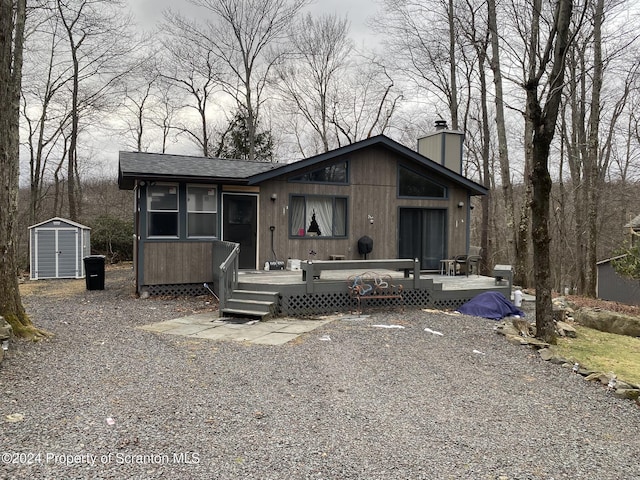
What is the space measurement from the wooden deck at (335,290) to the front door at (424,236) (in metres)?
1.65

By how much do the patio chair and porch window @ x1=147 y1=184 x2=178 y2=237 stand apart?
285 inches

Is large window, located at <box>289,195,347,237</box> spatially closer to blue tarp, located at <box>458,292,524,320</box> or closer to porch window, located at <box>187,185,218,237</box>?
porch window, located at <box>187,185,218,237</box>

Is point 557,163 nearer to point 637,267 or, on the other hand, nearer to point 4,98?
point 637,267

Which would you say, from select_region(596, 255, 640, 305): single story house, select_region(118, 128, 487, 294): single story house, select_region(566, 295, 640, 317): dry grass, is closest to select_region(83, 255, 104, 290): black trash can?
select_region(118, 128, 487, 294): single story house

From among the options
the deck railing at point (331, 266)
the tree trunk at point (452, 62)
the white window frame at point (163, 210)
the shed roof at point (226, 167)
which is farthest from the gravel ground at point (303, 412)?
the tree trunk at point (452, 62)

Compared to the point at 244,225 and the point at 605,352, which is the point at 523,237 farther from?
the point at 244,225

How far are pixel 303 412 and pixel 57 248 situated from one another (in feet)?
45.9

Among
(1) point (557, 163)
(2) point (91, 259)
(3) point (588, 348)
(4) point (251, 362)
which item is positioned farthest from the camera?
(1) point (557, 163)

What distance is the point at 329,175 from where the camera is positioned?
11852 millimetres

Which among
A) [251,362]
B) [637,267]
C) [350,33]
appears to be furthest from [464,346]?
[350,33]

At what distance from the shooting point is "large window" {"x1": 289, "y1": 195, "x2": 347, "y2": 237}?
38.5 feet

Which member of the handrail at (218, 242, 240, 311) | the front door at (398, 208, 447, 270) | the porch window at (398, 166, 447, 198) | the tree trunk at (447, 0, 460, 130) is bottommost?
the handrail at (218, 242, 240, 311)

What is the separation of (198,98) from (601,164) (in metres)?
20.0

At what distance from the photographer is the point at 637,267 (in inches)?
427
